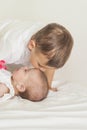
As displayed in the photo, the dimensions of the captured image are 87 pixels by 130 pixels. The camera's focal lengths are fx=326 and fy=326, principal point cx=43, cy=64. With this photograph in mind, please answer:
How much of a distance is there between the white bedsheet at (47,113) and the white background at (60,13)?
0.57 metres

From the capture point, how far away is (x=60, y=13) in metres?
1.99

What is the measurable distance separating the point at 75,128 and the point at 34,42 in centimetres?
50

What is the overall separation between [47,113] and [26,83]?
26 cm

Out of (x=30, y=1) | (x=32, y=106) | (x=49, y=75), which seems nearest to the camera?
(x=32, y=106)

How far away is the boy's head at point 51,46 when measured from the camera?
141 cm

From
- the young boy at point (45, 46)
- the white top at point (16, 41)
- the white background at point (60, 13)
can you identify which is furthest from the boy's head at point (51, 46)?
the white background at point (60, 13)

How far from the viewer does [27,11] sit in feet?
6.54

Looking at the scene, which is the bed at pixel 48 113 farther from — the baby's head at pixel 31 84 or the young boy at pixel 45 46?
the young boy at pixel 45 46

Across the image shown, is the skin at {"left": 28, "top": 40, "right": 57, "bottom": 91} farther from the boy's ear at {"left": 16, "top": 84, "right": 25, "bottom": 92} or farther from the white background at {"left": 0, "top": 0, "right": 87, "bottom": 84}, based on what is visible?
the white background at {"left": 0, "top": 0, "right": 87, "bottom": 84}

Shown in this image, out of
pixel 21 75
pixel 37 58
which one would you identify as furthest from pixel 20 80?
pixel 37 58

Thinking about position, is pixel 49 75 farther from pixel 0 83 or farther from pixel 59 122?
pixel 59 122

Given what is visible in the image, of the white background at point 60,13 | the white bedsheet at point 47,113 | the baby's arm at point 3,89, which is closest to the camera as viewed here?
the white bedsheet at point 47,113

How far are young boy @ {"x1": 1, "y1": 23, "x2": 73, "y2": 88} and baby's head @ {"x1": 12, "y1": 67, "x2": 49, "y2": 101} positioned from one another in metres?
0.07

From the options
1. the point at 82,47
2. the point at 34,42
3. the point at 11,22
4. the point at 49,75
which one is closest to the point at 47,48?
the point at 34,42
